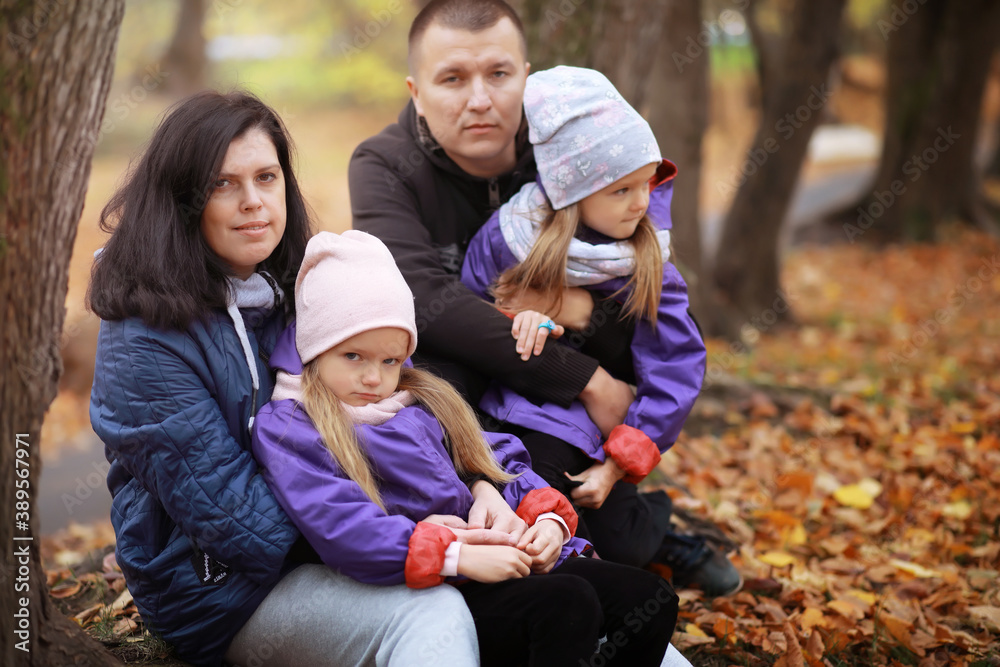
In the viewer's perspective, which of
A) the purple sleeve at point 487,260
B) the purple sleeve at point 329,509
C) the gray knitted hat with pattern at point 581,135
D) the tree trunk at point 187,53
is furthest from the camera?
the tree trunk at point 187,53

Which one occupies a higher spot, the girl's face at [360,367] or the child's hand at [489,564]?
the girl's face at [360,367]

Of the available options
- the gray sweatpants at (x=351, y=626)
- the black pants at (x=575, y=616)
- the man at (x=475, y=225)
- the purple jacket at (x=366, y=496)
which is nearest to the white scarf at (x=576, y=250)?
the man at (x=475, y=225)

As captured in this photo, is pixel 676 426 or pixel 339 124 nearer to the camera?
pixel 676 426

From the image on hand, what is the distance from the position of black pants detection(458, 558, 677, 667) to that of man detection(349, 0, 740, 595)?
45cm

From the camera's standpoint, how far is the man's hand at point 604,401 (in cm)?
305

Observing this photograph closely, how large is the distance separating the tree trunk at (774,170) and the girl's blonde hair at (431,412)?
6473mm

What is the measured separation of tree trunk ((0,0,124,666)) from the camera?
2.14 m

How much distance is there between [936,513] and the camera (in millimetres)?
4262

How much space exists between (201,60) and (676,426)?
20.9m

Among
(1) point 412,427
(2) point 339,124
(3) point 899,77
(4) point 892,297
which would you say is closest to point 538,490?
(1) point 412,427

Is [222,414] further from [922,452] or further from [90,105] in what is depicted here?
[922,452]

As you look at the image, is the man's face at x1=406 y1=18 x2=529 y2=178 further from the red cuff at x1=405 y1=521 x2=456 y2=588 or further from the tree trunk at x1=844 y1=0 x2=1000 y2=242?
the tree trunk at x1=844 y1=0 x2=1000 y2=242

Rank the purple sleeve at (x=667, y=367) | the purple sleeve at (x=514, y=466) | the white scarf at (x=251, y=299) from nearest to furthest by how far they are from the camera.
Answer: the white scarf at (x=251, y=299)
the purple sleeve at (x=514, y=466)
the purple sleeve at (x=667, y=367)

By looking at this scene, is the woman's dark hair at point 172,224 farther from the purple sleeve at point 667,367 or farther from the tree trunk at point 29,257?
the purple sleeve at point 667,367
